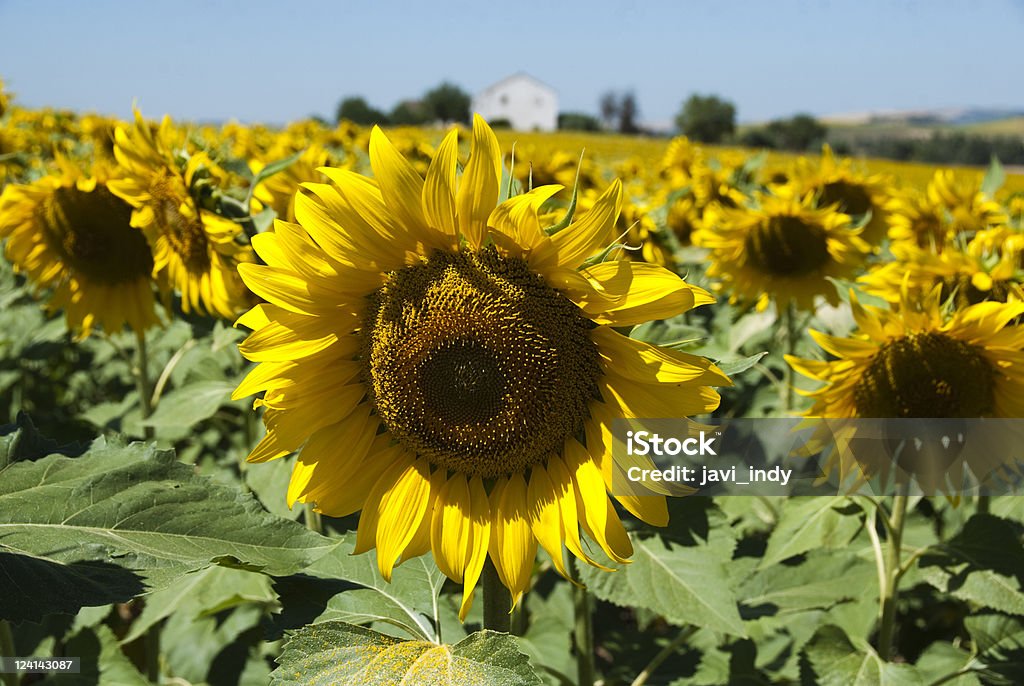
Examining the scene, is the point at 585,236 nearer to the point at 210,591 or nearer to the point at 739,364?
the point at 739,364

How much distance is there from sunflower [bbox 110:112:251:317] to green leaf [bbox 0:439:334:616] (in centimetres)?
107

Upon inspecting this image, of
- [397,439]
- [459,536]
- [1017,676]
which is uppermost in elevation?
[397,439]

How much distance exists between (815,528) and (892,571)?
0.32 m

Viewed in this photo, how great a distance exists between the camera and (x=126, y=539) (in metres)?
1.37

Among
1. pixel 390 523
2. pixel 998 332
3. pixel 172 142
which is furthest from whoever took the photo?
pixel 172 142

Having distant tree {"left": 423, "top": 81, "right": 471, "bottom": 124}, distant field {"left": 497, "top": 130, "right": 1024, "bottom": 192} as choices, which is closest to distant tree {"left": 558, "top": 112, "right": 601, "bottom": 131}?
distant tree {"left": 423, "top": 81, "right": 471, "bottom": 124}

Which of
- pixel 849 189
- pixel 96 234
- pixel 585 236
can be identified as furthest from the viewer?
pixel 849 189

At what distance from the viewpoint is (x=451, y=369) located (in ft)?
5.00

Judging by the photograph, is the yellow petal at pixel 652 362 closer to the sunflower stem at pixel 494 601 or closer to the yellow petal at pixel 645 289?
the yellow petal at pixel 645 289

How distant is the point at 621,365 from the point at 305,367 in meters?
0.61

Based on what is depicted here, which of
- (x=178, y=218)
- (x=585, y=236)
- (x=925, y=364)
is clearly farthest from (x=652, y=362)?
(x=178, y=218)

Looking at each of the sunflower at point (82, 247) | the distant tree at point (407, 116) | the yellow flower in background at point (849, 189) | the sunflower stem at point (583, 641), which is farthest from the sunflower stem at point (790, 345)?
the distant tree at point (407, 116)

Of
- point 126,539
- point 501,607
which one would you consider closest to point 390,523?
point 501,607

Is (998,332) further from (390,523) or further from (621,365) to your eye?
(390,523)
